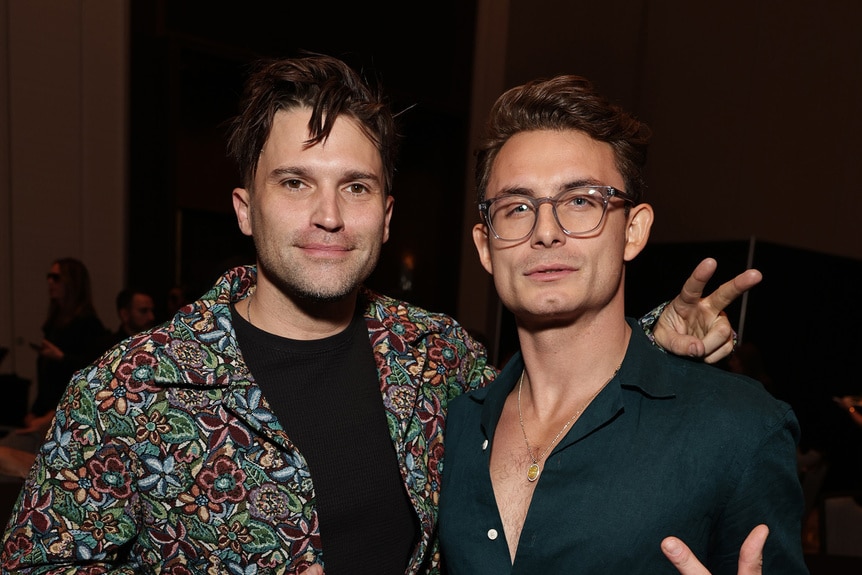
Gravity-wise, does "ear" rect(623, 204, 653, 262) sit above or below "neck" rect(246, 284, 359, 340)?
above

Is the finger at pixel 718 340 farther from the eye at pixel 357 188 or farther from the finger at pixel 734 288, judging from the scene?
the eye at pixel 357 188

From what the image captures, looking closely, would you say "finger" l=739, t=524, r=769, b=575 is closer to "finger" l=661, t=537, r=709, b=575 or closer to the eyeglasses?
"finger" l=661, t=537, r=709, b=575

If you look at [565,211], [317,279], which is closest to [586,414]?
[565,211]

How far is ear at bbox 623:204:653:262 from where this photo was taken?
1.68 meters

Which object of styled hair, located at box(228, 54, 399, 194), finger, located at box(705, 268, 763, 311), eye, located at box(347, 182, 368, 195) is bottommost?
finger, located at box(705, 268, 763, 311)

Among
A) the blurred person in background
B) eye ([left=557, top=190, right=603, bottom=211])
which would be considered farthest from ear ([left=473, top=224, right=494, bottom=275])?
the blurred person in background

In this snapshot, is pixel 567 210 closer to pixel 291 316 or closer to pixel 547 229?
pixel 547 229

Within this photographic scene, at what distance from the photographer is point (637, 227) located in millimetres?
1684

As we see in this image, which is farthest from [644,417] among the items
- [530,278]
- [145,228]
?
[145,228]

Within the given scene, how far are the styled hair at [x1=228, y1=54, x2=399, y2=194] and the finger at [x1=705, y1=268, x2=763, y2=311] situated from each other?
32.6 inches

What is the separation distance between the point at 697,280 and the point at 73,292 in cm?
448

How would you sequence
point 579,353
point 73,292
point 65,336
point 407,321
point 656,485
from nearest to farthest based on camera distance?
1. point 656,485
2. point 579,353
3. point 407,321
4. point 65,336
5. point 73,292

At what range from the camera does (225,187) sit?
7.24m

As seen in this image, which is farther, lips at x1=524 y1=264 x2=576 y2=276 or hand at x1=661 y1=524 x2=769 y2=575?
lips at x1=524 y1=264 x2=576 y2=276
